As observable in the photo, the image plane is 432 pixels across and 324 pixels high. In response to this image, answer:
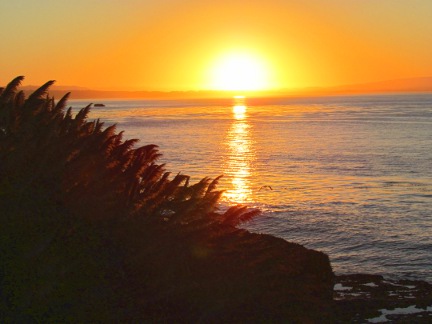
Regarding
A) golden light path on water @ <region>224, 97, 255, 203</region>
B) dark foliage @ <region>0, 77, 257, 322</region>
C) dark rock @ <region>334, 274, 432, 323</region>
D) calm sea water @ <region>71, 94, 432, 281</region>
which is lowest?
golden light path on water @ <region>224, 97, 255, 203</region>

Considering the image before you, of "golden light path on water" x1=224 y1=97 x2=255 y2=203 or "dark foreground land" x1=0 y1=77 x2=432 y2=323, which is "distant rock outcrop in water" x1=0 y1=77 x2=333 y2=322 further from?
"golden light path on water" x1=224 y1=97 x2=255 y2=203

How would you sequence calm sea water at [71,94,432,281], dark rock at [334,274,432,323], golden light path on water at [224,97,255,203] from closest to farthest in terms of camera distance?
dark rock at [334,274,432,323] → calm sea water at [71,94,432,281] → golden light path on water at [224,97,255,203]

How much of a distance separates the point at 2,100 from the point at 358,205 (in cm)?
2275

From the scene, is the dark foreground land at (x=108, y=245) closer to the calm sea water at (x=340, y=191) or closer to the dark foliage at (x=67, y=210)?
the dark foliage at (x=67, y=210)

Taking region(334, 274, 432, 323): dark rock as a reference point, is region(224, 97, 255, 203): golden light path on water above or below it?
below

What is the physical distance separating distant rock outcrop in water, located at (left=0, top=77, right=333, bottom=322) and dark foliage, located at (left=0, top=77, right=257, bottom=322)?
0.02 meters

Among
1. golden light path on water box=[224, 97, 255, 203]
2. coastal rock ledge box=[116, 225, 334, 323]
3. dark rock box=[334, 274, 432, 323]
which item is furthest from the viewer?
golden light path on water box=[224, 97, 255, 203]

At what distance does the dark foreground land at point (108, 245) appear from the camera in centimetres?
875

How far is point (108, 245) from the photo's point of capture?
31.6 feet

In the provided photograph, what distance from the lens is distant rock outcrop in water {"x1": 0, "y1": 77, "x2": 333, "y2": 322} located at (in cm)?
875

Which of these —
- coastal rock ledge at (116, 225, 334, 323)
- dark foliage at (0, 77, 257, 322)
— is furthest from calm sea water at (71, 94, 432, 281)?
dark foliage at (0, 77, 257, 322)

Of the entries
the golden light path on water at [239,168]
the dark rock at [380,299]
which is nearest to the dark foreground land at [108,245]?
the dark rock at [380,299]

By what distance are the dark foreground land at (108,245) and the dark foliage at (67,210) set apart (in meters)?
0.02

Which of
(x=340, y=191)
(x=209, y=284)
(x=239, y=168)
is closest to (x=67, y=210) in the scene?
(x=209, y=284)
